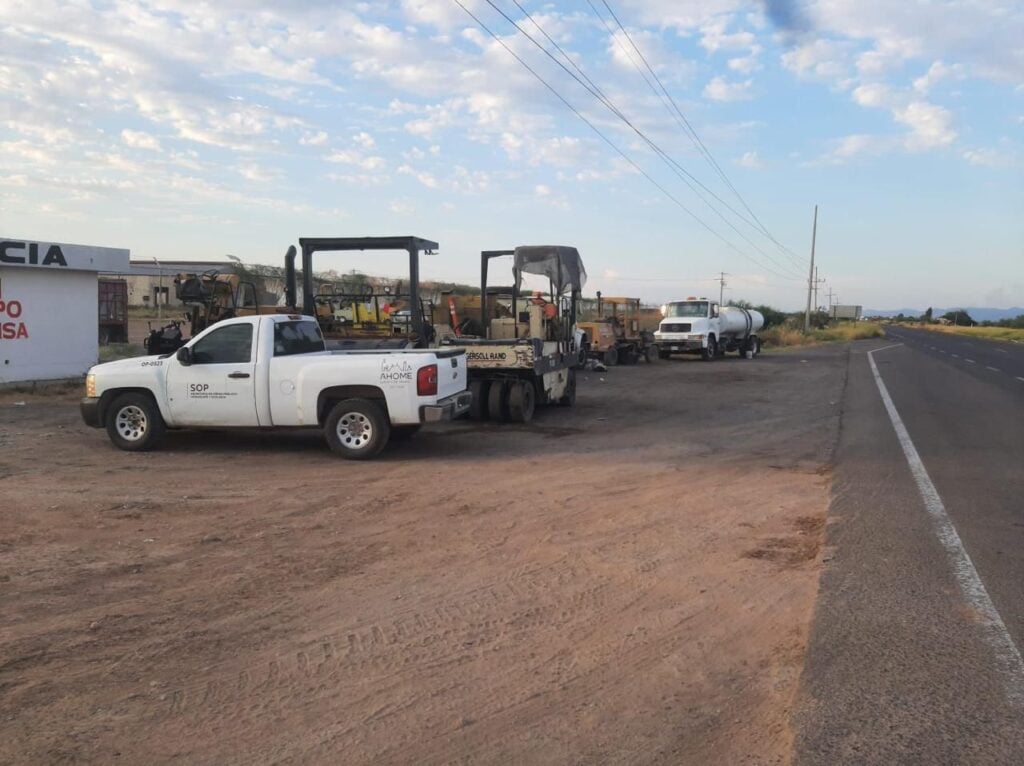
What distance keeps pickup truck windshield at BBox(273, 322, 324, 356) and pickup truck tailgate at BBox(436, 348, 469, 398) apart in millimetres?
1876

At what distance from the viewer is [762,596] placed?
5.81 meters

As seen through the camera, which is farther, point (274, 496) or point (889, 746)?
point (274, 496)

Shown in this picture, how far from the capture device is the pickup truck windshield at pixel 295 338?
11.3 metres

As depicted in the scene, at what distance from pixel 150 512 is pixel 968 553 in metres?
6.93

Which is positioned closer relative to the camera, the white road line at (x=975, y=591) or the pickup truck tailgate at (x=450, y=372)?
the white road line at (x=975, y=591)

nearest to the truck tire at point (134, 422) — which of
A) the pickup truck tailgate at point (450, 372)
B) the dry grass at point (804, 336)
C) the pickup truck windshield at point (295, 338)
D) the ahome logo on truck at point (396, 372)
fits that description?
the pickup truck windshield at point (295, 338)

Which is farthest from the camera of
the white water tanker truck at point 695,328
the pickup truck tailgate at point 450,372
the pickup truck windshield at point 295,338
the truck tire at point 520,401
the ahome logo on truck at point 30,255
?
the white water tanker truck at point 695,328

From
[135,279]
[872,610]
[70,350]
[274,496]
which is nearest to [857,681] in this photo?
[872,610]

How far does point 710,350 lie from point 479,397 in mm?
25737

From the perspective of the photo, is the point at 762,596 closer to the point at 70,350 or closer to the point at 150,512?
the point at 150,512

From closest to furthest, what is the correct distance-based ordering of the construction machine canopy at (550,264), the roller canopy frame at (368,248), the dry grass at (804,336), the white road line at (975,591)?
the white road line at (975,591) < the roller canopy frame at (368,248) < the construction machine canopy at (550,264) < the dry grass at (804,336)

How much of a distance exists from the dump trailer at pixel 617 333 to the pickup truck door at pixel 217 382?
69.9 feet

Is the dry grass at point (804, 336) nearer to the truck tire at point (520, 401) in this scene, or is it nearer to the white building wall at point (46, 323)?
the white building wall at point (46, 323)

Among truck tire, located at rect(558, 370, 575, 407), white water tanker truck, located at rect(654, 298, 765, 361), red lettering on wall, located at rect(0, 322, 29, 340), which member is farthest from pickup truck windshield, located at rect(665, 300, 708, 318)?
red lettering on wall, located at rect(0, 322, 29, 340)
